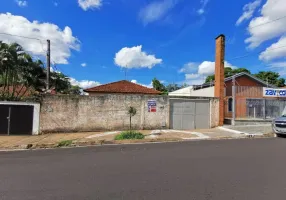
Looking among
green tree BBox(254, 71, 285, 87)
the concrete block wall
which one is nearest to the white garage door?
the concrete block wall

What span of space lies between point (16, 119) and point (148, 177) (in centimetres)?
1395

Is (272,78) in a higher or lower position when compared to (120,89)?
higher

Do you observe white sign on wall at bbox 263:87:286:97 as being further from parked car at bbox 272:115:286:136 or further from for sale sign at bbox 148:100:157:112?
for sale sign at bbox 148:100:157:112

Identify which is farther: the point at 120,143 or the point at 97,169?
the point at 120,143

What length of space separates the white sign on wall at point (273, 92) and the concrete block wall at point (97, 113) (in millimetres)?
8884

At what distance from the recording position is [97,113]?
18.3 m

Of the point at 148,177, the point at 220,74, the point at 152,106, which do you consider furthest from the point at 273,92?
the point at 148,177

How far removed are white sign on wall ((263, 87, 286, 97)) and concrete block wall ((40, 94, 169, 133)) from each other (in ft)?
29.1

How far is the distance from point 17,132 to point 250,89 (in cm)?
1832

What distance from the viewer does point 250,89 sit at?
21.4 metres

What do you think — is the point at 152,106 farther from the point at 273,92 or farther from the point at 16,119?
the point at 273,92

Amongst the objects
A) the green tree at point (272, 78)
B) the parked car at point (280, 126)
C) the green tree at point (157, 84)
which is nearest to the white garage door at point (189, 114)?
the parked car at point (280, 126)

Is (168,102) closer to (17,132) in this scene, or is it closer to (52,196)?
(17,132)

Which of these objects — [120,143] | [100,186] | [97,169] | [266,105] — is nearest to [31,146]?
[120,143]
